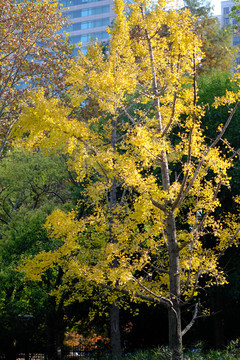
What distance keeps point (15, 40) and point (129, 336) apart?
1258 centimetres

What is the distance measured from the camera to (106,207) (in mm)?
12773

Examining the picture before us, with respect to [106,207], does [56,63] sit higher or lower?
higher

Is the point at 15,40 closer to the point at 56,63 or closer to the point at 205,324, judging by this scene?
the point at 56,63

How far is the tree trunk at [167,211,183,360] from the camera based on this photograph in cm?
925

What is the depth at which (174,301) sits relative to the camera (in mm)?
9422

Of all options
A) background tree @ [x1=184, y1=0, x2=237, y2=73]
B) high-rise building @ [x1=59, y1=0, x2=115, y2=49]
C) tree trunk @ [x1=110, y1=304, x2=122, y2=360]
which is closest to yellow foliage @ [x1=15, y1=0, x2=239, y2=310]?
tree trunk @ [x1=110, y1=304, x2=122, y2=360]

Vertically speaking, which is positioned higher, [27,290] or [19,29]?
[19,29]

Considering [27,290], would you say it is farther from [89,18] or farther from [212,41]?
[89,18]

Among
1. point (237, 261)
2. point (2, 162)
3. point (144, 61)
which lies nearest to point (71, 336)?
point (2, 162)

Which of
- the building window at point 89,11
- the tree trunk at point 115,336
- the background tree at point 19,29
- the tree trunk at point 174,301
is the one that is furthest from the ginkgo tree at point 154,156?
the building window at point 89,11

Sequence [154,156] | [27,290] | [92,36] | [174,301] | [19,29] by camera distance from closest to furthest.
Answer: [154,156] → [174,301] → [19,29] → [27,290] → [92,36]

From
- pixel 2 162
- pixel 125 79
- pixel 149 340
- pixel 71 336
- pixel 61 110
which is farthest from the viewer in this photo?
pixel 71 336

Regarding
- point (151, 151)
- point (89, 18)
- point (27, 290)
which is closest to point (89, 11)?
point (89, 18)

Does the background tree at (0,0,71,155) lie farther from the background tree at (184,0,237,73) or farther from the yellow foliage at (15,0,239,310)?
the background tree at (184,0,237,73)
